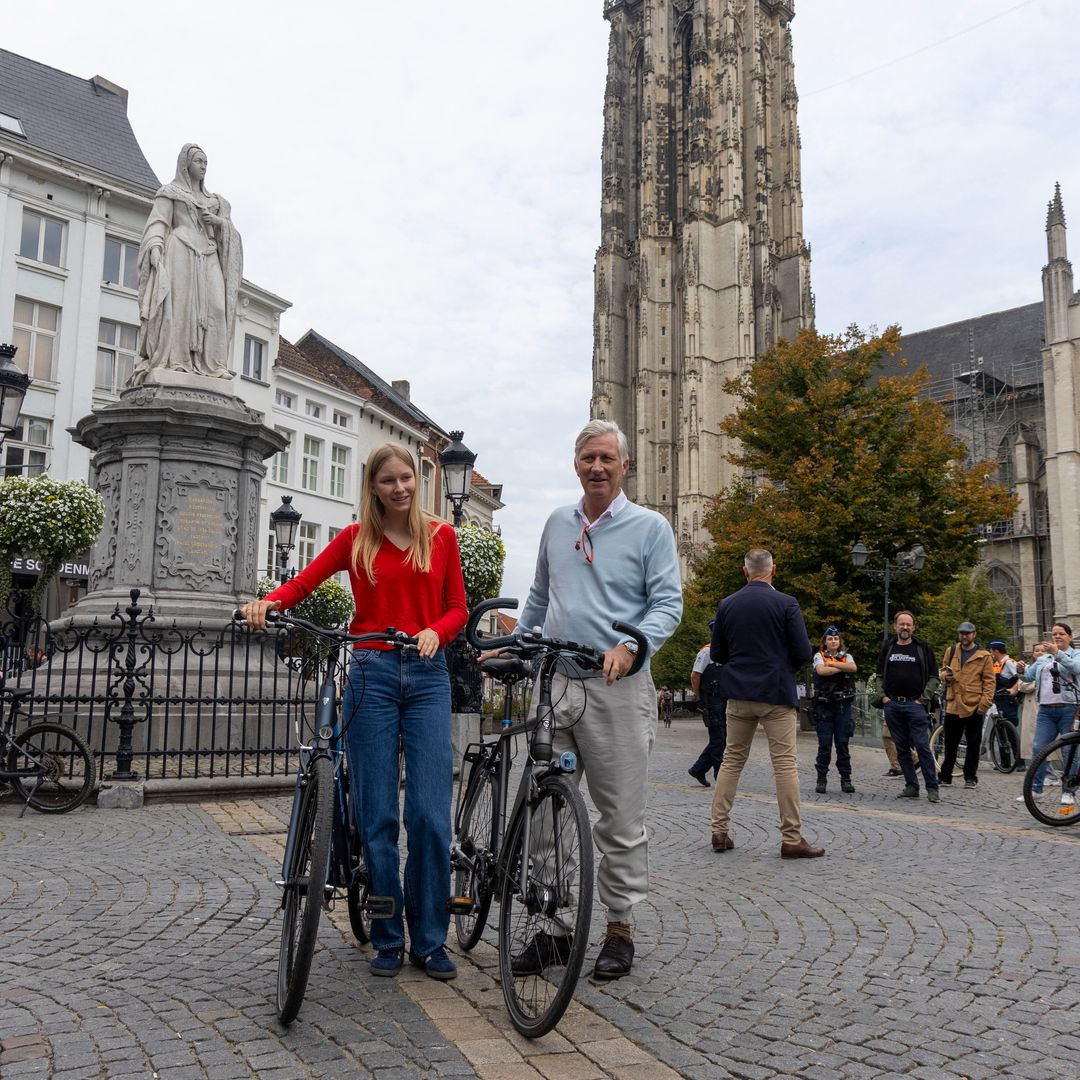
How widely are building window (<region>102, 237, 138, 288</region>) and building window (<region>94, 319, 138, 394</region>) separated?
139cm

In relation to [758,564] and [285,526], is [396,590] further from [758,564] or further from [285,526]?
[285,526]

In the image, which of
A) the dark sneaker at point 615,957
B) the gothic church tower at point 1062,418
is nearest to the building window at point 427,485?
the gothic church tower at point 1062,418

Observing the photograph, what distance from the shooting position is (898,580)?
29328mm

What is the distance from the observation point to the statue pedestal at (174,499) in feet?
38.3

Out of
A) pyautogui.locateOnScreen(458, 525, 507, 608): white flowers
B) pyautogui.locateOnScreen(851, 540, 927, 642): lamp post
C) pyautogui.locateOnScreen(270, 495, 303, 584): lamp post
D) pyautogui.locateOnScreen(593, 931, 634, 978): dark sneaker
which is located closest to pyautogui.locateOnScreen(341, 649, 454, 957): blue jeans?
pyautogui.locateOnScreen(593, 931, 634, 978): dark sneaker

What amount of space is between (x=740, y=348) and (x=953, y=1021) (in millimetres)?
70867

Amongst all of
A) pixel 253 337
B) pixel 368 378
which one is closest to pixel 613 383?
pixel 368 378

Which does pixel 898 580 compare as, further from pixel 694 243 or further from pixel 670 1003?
pixel 694 243

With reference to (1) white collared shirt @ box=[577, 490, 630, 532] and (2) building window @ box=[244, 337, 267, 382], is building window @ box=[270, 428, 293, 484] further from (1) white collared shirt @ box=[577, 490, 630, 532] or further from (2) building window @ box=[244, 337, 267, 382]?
(1) white collared shirt @ box=[577, 490, 630, 532]

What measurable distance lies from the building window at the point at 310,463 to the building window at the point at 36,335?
36.5 ft

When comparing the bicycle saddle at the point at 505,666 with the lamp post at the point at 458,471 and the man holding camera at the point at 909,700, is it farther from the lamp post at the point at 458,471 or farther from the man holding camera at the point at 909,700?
the lamp post at the point at 458,471

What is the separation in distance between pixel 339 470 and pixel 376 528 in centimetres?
3967

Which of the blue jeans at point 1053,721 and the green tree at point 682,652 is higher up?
the green tree at point 682,652

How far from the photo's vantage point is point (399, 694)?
3.94m
